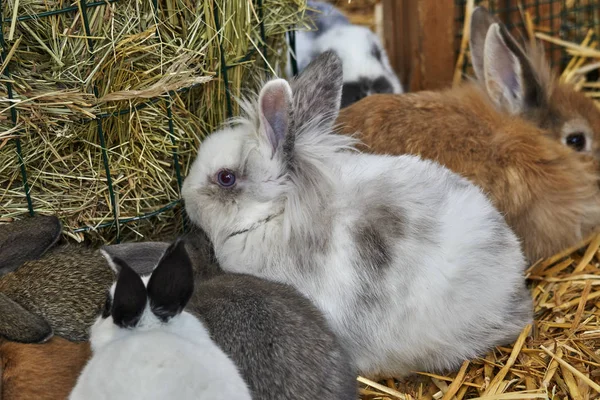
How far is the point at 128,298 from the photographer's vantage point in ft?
7.22

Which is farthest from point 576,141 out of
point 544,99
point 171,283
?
point 171,283

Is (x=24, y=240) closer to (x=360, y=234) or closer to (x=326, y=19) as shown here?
(x=360, y=234)

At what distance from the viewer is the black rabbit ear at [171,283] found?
2.21m

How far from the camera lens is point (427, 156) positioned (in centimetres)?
334

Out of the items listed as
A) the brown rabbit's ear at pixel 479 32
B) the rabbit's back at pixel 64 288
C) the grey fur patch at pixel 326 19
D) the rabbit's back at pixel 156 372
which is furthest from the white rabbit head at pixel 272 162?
the grey fur patch at pixel 326 19

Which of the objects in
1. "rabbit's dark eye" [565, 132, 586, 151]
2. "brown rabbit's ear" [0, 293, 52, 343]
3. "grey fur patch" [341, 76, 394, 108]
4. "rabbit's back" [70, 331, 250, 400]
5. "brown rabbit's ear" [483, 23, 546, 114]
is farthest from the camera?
"grey fur patch" [341, 76, 394, 108]

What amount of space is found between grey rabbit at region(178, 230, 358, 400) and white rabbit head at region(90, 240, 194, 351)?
241 millimetres

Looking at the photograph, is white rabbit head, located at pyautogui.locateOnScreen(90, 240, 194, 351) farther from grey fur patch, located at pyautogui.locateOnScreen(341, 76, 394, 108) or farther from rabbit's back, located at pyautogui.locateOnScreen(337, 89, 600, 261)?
grey fur patch, located at pyautogui.locateOnScreen(341, 76, 394, 108)

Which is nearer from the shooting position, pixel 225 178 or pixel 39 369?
pixel 39 369

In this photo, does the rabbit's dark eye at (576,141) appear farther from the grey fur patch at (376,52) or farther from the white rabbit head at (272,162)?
the white rabbit head at (272,162)

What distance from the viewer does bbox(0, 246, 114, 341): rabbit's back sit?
2.81 m

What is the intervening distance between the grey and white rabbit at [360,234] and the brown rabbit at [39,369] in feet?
2.00

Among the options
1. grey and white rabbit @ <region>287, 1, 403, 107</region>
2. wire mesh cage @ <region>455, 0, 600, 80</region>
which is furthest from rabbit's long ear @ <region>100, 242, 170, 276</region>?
wire mesh cage @ <region>455, 0, 600, 80</region>

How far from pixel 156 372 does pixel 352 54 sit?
8.12ft
